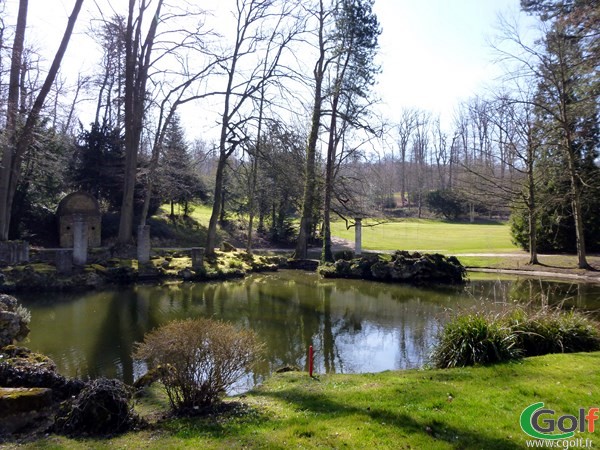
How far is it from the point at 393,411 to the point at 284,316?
8.45 meters

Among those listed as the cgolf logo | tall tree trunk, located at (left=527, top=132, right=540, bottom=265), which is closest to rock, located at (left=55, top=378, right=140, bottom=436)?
the cgolf logo

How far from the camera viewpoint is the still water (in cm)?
919

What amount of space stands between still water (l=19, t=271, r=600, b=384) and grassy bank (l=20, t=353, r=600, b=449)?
229 cm

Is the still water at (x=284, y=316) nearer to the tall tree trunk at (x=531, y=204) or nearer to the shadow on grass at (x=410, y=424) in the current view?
the shadow on grass at (x=410, y=424)

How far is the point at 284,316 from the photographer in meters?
13.3

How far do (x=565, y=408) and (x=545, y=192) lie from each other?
2455 centimetres

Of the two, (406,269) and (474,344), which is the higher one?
(406,269)

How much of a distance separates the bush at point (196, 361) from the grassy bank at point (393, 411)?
1.33 ft

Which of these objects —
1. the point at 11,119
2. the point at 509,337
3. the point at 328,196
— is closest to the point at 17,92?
the point at 11,119

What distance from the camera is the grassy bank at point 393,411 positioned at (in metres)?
4.28

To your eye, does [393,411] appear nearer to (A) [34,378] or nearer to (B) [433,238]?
(A) [34,378]

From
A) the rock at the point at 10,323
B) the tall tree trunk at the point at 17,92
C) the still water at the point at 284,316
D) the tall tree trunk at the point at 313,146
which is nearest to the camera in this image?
the rock at the point at 10,323

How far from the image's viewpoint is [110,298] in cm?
1553

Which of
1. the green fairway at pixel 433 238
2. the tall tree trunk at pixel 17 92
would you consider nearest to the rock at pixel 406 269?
the green fairway at pixel 433 238
